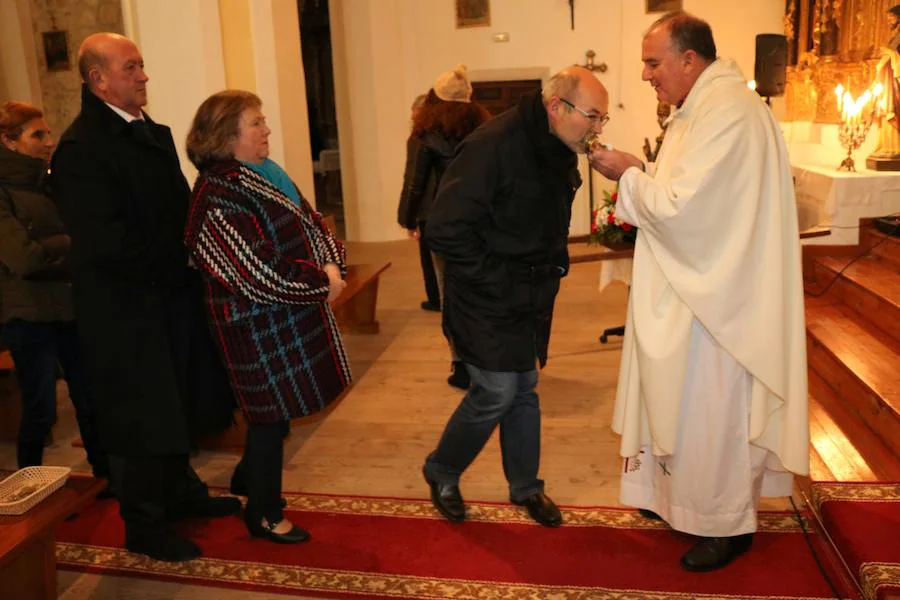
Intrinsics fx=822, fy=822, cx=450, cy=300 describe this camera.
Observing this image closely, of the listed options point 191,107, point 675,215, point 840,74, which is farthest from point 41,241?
→ point 840,74

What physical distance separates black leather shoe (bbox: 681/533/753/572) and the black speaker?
19.0ft

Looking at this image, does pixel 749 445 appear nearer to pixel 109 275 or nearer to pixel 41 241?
pixel 109 275

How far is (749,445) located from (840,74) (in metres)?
5.89

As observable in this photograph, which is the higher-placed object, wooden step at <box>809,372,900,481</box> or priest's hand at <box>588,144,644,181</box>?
priest's hand at <box>588,144,644,181</box>

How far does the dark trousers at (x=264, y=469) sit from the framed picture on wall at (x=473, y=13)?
7.69 m

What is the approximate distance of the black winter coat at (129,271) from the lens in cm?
243

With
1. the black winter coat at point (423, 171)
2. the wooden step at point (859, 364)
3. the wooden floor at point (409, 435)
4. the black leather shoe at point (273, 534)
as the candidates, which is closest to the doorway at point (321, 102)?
the black winter coat at point (423, 171)

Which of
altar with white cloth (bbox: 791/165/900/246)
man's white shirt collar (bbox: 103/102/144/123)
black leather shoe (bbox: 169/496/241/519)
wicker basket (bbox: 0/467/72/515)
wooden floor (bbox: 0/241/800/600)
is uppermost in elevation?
man's white shirt collar (bbox: 103/102/144/123)

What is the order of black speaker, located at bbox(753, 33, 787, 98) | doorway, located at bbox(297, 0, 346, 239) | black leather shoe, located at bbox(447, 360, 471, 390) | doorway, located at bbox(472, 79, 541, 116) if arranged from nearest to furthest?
1. black leather shoe, located at bbox(447, 360, 471, 390)
2. black speaker, located at bbox(753, 33, 787, 98)
3. doorway, located at bbox(472, 79, 541, 116)
4. doorway, located at bbox(297, 0, 346, 239)

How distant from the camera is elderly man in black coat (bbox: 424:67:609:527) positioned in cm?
253

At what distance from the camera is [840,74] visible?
723 cm

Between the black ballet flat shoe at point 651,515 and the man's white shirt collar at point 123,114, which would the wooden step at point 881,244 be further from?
the man's white shirt collar at point 123,114

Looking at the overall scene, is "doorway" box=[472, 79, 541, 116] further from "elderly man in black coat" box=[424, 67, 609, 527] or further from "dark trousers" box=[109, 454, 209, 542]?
"dark trousers" box=[109, 454, 209, 542]

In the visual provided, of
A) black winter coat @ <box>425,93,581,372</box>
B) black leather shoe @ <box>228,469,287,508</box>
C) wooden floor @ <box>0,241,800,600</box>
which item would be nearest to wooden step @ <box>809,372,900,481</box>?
wooden floor @ <box>0,241,800,600</box>
